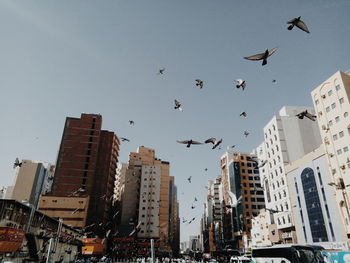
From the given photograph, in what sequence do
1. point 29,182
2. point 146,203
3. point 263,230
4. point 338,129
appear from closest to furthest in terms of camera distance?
point 338,129 < point 263,230 < point 146,203 < point 29,182

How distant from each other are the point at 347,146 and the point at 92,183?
273 ft

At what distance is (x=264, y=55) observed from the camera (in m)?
11.2

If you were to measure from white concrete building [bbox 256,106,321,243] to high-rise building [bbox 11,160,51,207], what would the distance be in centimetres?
13245

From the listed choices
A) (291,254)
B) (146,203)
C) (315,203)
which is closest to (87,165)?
(146,203)

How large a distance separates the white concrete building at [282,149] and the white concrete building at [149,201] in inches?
2224

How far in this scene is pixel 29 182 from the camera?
14525 cm

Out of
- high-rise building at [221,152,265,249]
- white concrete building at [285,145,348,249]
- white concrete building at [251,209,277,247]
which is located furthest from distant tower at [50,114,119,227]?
white concrete building at [285,145,348,249]

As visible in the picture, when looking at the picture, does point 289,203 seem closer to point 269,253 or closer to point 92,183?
point 269,253

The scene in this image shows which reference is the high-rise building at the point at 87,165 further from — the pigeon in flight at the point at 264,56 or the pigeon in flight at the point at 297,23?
the pigeon in flight at the point at 297,23

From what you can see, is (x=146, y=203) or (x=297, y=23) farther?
(x=146, y=203)

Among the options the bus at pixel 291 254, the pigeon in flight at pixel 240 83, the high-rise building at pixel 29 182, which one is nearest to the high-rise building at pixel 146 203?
the high-rise building at pixel 29 182

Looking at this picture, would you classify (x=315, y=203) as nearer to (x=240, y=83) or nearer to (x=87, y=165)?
(x=240, y=83)

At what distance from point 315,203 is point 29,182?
14981cm

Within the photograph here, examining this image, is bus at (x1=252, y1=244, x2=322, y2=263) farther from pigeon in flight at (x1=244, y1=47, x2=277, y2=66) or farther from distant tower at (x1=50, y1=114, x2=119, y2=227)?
distant tower at (x1=50, y1=114, x2=119, y2=227)
